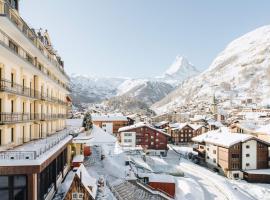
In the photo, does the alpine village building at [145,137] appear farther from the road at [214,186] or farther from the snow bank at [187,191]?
the snow bank at [187,191]

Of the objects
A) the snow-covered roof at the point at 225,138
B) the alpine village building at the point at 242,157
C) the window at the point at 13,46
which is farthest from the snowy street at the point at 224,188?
the window at the point at 13,46

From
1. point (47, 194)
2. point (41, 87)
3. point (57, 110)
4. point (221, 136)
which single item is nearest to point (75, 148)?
point (57, 110)

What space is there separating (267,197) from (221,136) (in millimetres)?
22020

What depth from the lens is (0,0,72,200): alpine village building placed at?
54.2ft

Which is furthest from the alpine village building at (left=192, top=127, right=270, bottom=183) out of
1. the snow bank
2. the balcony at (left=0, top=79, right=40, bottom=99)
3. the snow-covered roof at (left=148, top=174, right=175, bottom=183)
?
the balcony at (left=0, top=79, right=40, bottom=99)

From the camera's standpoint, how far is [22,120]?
23844 millimetres

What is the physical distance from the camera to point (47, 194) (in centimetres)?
2080

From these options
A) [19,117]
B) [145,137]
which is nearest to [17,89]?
[19,117]

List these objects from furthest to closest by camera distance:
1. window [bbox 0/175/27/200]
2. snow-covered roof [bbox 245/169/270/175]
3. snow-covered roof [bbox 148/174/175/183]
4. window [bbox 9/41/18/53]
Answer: snow-covered roof [bbox 245/169/270/175] < snow-covered roof [bbox 148/174/175/183] < window [bbox 9/41/18/53] < window [bbox 0/175/27/200]

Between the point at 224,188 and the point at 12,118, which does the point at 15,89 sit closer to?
the point at 12,118

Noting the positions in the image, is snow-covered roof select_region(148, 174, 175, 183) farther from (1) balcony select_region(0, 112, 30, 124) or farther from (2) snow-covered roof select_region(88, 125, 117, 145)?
(2) snow-covered roof select_region(88, 125, 117, 145)

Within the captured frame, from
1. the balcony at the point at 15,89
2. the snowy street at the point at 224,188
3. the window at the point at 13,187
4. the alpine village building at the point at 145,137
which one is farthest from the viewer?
the alpine village building at the point at 145,137

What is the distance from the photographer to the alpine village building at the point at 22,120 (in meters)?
16.5

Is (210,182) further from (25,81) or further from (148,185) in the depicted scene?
(25,81)
